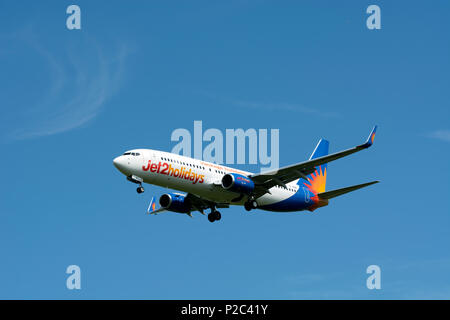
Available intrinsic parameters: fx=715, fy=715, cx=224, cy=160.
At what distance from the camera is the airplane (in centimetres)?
5962

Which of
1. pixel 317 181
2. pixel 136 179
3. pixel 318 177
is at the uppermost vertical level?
pixel 318 177

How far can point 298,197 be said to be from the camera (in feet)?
232

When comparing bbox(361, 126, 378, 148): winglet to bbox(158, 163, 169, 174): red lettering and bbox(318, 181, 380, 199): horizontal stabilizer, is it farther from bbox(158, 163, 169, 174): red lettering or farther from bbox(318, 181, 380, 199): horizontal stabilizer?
bbox(158, 163, 169, 174): red lettering

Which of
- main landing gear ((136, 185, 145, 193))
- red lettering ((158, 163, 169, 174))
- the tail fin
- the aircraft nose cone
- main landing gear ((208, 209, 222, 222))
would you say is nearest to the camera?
main landing gear ((136, 185, 145, 193))

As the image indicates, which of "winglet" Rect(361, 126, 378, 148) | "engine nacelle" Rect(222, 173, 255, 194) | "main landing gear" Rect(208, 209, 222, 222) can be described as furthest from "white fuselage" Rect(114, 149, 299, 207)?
"winglet" Rect(361, 126, 378, 148)

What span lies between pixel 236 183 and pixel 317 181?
16.9 m

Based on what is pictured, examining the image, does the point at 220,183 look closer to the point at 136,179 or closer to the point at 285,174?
the point at 285,174

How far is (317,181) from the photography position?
77.0m

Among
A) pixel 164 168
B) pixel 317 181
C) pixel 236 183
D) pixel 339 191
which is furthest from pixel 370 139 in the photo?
pixel 317 181

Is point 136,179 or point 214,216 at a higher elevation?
point 136,179
